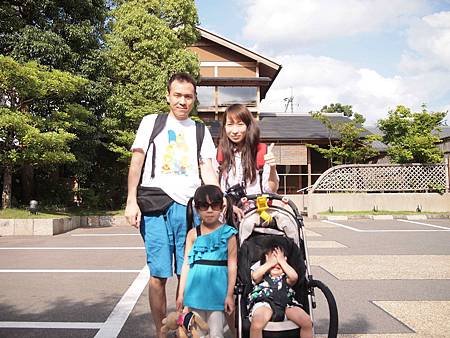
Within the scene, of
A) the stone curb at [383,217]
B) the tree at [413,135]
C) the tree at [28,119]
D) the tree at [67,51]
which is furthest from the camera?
the tree at [413,135]

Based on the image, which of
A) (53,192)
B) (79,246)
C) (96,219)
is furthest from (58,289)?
(53,192)

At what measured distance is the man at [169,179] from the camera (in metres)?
2.84

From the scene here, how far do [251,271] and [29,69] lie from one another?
9.66 m

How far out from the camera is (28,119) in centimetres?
1071

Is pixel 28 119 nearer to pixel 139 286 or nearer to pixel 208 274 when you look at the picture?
pixel 139 286

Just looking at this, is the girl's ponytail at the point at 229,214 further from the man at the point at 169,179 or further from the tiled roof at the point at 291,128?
the tiled roof at the point at 291,128

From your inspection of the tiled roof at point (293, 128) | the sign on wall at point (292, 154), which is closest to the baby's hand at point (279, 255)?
the tiled roof at point (293, 128)

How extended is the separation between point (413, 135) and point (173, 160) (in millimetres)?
15679

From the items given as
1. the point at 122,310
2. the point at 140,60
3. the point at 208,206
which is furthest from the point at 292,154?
the point at 208,206

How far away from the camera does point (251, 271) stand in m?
2.71

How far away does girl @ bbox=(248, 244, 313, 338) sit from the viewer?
2400 mm

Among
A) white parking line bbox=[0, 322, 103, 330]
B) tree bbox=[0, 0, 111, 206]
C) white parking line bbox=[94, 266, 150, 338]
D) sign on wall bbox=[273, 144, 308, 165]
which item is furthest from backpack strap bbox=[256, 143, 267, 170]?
sign on wall bbox=[273, 144, 308, 165]

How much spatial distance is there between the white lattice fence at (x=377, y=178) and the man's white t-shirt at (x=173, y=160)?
13.7 metres

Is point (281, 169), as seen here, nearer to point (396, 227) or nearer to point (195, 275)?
point (396, 227)
